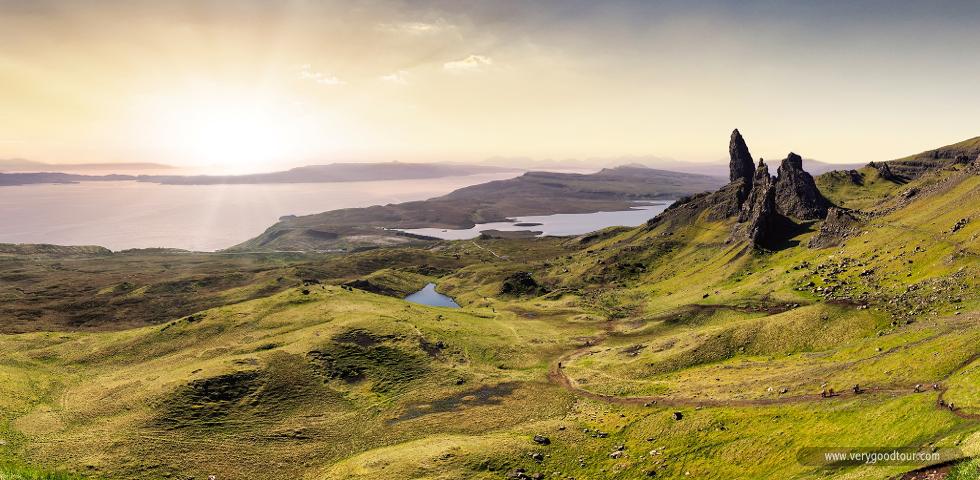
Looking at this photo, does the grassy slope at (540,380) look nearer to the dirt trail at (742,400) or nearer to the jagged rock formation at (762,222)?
the dirt trail at (742,400)

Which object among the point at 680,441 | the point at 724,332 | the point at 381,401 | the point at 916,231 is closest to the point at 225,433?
the point at 381,401

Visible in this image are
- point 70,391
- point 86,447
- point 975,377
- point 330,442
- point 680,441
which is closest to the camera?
point 975,377

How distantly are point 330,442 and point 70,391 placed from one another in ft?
180

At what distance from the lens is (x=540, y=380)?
8925cm

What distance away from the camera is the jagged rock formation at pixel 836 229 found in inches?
5113

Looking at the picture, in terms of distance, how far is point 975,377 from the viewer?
148ft

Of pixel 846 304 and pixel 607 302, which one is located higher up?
pixel 846 304

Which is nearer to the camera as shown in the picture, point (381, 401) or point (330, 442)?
point (330, 442)

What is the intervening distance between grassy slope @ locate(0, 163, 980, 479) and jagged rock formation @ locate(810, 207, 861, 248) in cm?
573

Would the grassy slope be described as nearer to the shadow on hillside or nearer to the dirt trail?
the dirt trail

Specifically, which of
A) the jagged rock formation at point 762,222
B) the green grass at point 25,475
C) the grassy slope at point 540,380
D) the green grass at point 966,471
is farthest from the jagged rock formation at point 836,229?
the green grass at point 25,475

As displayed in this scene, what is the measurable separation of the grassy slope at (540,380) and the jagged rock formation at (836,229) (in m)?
5.73

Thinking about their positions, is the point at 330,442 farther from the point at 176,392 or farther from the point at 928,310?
the point at 928,310

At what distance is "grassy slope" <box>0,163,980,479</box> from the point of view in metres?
53.3
